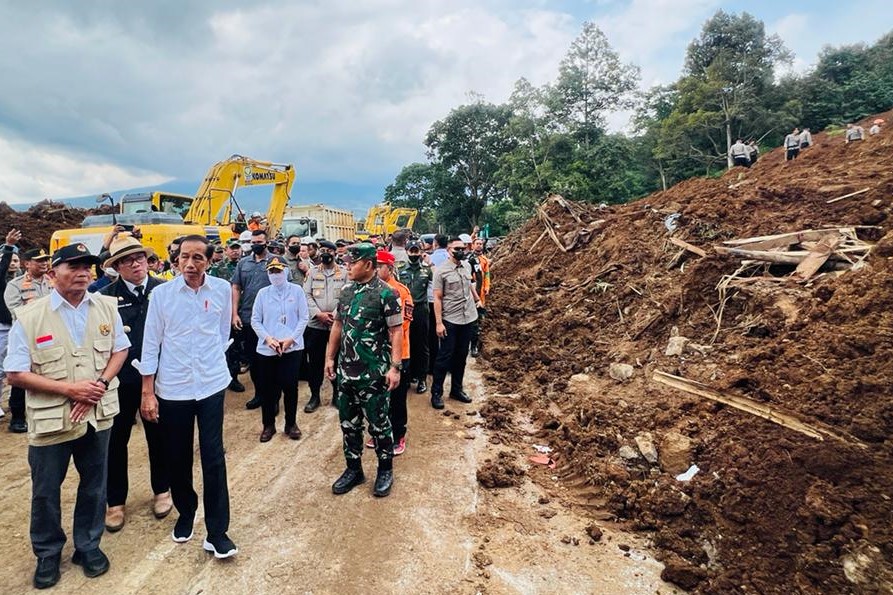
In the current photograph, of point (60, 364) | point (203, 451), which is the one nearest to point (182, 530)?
point (203, 451)

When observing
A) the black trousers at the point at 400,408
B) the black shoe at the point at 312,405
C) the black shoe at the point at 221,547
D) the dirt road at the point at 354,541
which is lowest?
the dirt road at the point at 354,541

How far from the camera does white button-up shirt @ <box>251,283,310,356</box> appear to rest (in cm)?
442

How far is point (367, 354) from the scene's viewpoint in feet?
11.1

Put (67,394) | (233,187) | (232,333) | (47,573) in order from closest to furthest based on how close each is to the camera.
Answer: (67,394), (47,573), (232,333), (233,187)

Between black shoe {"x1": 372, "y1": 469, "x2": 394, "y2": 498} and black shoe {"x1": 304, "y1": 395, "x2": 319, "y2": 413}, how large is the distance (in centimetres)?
192

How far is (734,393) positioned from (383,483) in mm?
2875

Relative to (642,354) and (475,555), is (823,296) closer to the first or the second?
(642,354)

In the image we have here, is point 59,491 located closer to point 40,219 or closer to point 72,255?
point 72,255

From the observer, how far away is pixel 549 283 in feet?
31.7

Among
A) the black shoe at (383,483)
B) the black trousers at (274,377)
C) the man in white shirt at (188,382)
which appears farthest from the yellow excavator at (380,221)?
the man in white shirt at (188,382)

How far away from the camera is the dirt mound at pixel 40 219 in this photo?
1559 centimetres

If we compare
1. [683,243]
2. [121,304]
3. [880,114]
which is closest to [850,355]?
[683,243]

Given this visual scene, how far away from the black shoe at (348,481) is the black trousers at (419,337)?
158cm

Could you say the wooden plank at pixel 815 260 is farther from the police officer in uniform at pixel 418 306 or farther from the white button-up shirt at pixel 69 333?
the white button-up shirt at pixel 69 333
